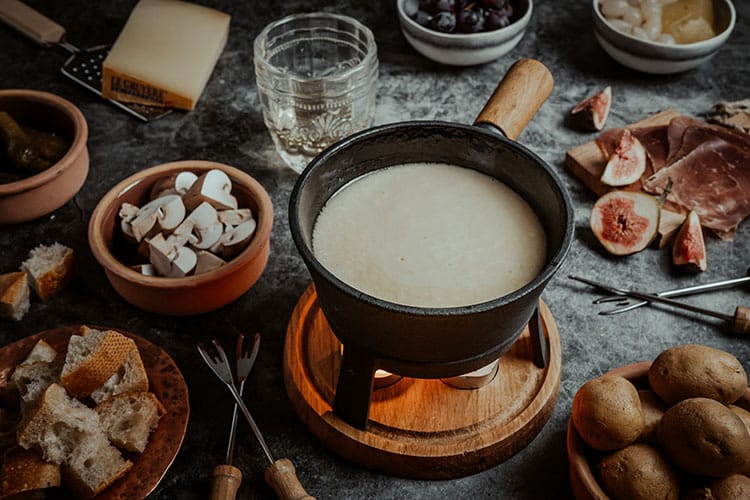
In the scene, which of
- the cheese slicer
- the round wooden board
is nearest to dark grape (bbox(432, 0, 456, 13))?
the cheese slicer

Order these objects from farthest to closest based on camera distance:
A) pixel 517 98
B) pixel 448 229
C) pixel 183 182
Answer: pixel 183 182 → pixel 517 98 → pixel 448 229

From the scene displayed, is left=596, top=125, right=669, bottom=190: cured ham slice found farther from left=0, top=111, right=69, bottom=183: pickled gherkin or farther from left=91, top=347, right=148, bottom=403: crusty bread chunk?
left=0, top=111, right=69, bottom=183: pickled gherkin

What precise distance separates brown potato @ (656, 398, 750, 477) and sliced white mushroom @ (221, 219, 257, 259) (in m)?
0.88

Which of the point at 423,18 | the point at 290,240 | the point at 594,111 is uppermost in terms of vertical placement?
the point at 423,18

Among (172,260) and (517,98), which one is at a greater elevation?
(517,98)

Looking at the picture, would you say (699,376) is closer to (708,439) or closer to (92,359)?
(708,439)

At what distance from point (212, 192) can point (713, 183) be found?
1.20 m

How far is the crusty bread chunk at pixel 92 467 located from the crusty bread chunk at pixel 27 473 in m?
0.02

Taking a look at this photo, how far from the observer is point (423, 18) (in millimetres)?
2189

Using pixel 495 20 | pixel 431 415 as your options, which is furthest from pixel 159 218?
pixel 495 20

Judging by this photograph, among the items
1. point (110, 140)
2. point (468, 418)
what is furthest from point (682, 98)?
point (110, 140)

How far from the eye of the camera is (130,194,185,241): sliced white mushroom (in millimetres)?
1552

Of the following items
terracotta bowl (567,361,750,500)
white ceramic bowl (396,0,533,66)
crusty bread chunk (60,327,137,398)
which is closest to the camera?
terracotta bowl (567,361,750,500)

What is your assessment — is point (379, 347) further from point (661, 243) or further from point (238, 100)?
point (238, 100)
